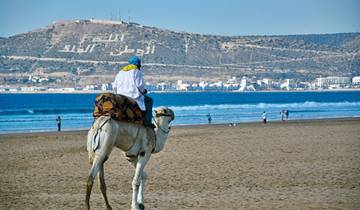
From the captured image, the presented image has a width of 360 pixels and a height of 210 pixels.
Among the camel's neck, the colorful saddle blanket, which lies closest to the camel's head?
the camel's neck

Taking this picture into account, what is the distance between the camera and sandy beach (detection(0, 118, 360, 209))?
42.3 ft

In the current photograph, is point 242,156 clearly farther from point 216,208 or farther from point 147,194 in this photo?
point 216,208

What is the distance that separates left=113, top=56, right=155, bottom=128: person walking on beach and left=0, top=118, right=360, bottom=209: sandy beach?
192 centimetres

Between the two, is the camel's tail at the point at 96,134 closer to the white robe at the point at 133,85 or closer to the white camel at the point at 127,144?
the white camel at the point at 127,144

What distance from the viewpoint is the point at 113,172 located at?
60.0 ft

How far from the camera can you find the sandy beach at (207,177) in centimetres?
1290

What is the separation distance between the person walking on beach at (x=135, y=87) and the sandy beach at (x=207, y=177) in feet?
6.29

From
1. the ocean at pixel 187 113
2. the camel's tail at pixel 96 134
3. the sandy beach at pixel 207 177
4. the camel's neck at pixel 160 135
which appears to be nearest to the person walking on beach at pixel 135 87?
the camel's neck at pixel 160 135

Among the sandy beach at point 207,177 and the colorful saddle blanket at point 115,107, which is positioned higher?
the colorful saddle blanket at point 115,107

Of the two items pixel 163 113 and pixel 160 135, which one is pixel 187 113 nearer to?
pixel 163 113

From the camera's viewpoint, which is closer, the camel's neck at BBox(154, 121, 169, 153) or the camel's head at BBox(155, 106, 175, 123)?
the camel's neck at BBox(154, 121, 169, 153)

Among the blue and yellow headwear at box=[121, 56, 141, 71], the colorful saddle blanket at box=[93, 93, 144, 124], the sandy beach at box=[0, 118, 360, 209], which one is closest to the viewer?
the colorful saddle blanket at box=[93, 93, 144, 124]

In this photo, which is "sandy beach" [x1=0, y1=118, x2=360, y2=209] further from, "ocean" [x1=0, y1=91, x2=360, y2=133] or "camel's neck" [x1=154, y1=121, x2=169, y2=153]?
"ocean" [x1=0, y1=91, x2=360, y2=133]

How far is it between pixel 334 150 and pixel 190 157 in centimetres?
492
